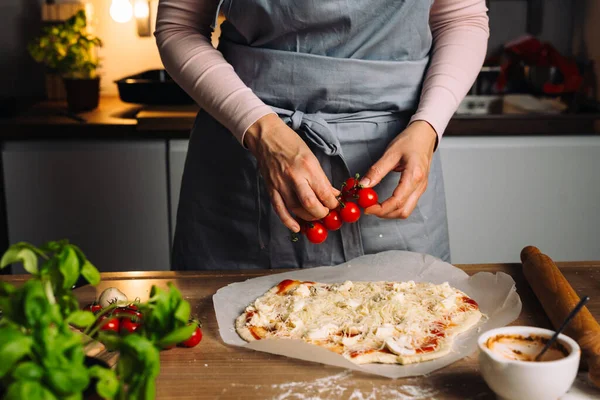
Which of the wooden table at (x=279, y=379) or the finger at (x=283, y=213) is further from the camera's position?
the finger at (x=283, y=213)

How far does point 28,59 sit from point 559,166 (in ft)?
6.34

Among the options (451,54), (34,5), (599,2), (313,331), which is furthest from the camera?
A: (34,5)

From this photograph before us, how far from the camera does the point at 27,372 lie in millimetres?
550

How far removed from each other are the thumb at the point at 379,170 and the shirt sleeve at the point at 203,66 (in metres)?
0.20

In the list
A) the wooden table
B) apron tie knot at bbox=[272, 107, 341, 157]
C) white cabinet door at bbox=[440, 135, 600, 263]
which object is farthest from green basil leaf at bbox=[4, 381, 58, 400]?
white cabinet door at bbox=[440, 135, 600, 263]

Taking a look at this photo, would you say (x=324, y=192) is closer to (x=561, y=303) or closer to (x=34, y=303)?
(x=561, y=303)

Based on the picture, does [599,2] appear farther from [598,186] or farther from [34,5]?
[34,5]

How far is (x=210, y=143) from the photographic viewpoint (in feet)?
4.63

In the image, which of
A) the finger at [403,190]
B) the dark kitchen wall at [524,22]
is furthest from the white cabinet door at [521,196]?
the finger at [403,190]

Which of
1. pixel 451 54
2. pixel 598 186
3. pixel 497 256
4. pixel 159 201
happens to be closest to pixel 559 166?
pixel 598 186

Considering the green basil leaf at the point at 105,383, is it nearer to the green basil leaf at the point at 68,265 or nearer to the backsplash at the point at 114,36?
the green basil leaf at the point at 68,265

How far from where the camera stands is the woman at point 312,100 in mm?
1268

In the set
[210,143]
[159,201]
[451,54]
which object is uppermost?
[451,54]

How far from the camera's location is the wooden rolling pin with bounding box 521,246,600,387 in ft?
2.81
